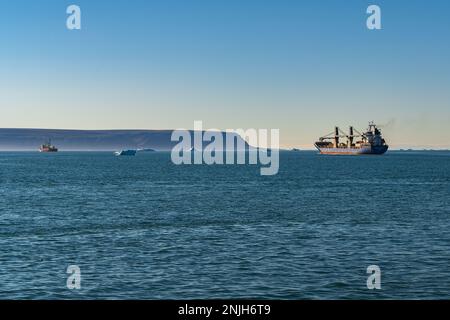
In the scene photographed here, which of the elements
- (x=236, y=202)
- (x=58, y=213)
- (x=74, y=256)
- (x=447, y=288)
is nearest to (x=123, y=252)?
(x=74, y=256)

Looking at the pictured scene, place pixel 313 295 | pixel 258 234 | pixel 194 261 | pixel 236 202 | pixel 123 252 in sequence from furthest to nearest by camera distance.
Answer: pixel 236 202 < pixel 258 234 < pixel 123 252 < pixel 194 261 < pixel 313 295

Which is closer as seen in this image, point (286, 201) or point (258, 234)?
point (258, 234)

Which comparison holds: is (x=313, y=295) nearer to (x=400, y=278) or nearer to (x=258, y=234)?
(x=400, y=278)

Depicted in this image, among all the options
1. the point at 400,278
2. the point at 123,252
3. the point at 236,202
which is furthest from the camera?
the point at 236,202

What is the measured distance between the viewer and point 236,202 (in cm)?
7344

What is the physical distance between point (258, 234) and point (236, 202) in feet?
94.9

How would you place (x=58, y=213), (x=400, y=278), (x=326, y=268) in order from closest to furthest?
(x=400, y=278), (x=326, y=268), (x=58, y=213)

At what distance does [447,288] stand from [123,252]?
64.9ft
